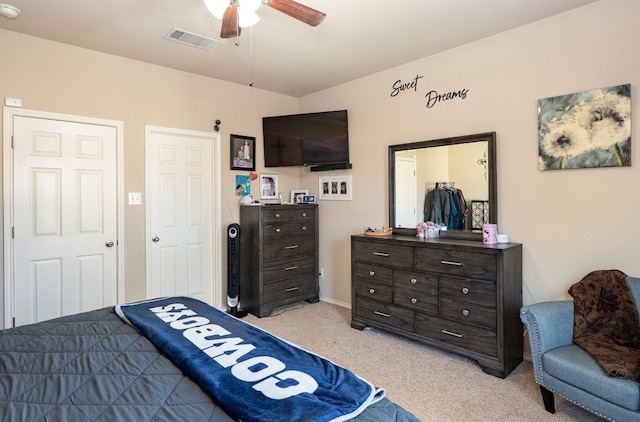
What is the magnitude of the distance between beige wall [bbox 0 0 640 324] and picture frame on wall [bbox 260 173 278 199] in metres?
0.44

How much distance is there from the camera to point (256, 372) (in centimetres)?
129

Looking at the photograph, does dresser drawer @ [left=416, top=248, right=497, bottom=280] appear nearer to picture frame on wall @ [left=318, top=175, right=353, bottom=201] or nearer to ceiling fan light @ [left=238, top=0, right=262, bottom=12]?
picture frame on wall @ [left=318, top=175, right=353, bottom=201]

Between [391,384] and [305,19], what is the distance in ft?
8.16

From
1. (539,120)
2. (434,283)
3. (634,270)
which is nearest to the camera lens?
(634,270)

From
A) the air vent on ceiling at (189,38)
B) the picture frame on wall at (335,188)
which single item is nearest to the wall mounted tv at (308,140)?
the picture frame on wall at (335,188)

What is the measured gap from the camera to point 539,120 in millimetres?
2809

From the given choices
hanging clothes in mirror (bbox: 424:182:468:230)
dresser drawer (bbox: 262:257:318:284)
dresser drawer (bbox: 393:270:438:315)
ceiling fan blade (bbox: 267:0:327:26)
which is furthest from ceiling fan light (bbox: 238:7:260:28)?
dresser drawer (bbox: 262:257:318:284)

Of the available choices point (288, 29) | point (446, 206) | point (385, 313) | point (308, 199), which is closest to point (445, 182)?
point (446, 206)

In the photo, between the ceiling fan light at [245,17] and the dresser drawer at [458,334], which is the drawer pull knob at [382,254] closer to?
the dresser drawer at [458,334]

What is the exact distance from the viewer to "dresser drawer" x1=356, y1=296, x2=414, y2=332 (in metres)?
3.20

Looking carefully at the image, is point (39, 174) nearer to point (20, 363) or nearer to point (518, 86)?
point (20, 363)

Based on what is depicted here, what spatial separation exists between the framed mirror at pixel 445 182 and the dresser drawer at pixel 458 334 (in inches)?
31.7

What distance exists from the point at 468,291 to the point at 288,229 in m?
2.13

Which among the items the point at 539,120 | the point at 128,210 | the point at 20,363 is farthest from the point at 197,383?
the point at 539,120
